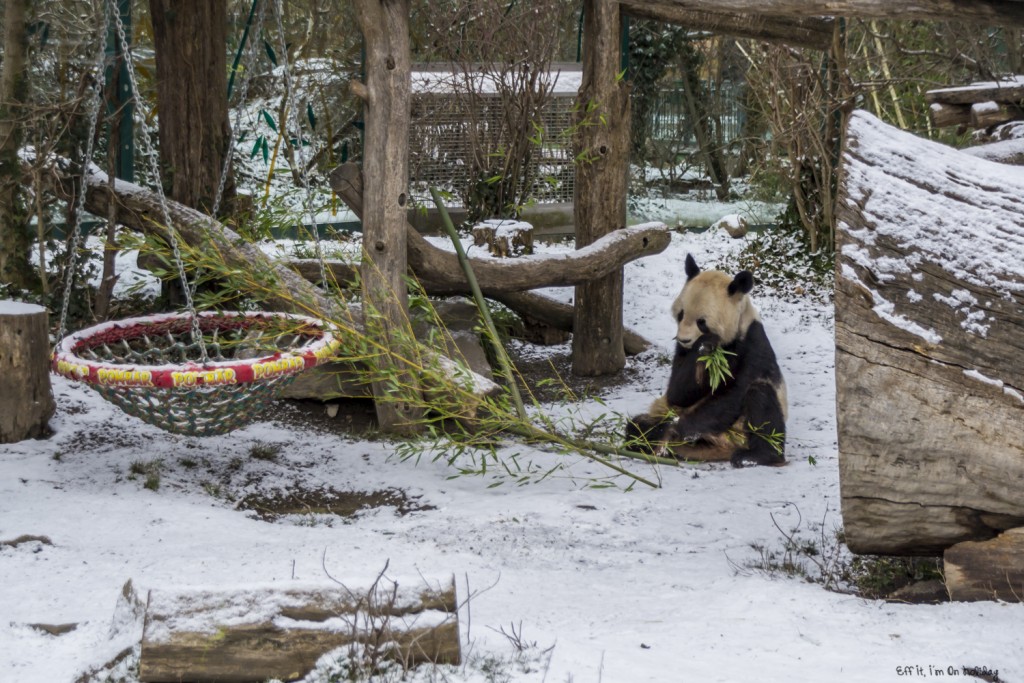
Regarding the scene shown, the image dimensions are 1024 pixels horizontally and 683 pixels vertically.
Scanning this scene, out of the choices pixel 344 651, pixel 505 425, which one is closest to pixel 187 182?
pixel 505 425

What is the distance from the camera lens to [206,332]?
4.86 m

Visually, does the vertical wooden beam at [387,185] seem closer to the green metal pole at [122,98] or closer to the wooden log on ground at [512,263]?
the wooden log on ground at [512,263]

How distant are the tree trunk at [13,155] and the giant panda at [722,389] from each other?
12.3ft

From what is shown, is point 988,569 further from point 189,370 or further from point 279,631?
point 189,370

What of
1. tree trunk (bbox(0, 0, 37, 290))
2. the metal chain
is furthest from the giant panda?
tree trunk (bbox(0, 0, 37, 290))

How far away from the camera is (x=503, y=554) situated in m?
3.89

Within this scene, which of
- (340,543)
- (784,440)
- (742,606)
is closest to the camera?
(742,606)

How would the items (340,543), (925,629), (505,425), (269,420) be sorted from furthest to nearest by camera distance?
1. (269,420)
2. (505,425)
3. (340,543)
4. (925,629)

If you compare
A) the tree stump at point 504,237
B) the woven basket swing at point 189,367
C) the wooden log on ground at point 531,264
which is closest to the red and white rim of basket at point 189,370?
the woven basket swing at point 189,367

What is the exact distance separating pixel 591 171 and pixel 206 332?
279 centimetres

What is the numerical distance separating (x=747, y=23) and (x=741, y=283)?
225cm

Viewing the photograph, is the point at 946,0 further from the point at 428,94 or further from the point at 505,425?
the point at 428,94

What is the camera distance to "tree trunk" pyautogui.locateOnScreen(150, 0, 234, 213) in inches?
247

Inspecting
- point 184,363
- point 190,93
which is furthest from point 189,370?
point 190,93
